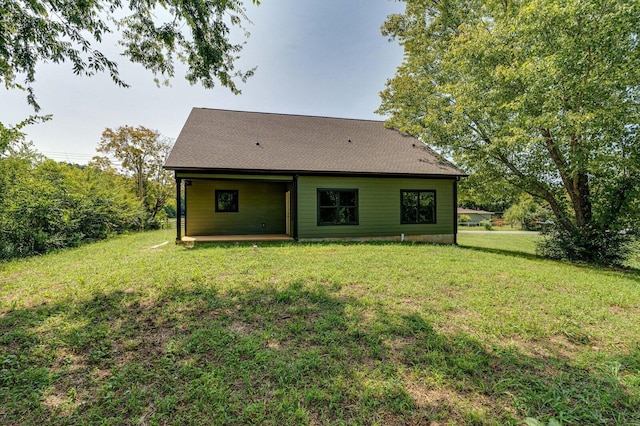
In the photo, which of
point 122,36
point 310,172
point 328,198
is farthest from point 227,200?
point 122,36

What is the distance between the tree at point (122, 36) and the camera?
4434mm

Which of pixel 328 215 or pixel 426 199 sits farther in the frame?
pixel 426 199

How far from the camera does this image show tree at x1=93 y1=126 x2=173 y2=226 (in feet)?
64.8

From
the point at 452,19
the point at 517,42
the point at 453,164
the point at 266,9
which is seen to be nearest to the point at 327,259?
the point at 266,9

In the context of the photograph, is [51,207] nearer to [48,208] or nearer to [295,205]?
[48,208]

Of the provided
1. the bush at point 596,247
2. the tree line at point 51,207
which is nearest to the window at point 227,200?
the tree line at point 51,207

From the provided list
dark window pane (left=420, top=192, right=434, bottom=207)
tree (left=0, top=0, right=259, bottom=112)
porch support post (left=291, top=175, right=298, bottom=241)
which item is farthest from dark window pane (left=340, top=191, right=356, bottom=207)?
tree (left=0, top=0, right=259, bottom=112)

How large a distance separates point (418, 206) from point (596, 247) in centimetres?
572

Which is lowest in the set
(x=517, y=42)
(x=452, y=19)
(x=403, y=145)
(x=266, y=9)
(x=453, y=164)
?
(x=453, y=164)

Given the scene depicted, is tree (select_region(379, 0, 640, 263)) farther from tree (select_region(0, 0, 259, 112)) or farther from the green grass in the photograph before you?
tree (select_region(0, 0, 259, 112))

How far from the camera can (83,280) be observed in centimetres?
504

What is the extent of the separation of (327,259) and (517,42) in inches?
364

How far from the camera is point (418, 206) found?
38.7 feet

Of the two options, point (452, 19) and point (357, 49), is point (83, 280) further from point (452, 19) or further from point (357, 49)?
point (452, 19)
